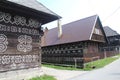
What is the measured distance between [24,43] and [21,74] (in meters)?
1.91

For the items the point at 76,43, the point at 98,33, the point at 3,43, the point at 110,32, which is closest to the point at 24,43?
the point at 3,43

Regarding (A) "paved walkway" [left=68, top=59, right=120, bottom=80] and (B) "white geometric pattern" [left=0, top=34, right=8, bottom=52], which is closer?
(B) "white geometric pattern" [left=0, top=34, right=8, bottom=52]

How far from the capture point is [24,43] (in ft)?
35.6

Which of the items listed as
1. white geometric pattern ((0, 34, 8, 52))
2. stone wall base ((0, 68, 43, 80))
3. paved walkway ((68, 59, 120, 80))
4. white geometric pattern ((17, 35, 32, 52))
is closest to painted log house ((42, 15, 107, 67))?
paved walkway ((68, 59, 120, 80))

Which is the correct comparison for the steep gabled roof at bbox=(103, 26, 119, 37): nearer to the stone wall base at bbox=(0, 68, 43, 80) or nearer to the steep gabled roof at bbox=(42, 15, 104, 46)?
the steep gabled roof at bbox=(42, 15, 104, 46)

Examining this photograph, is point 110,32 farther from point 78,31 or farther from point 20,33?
point 20,33

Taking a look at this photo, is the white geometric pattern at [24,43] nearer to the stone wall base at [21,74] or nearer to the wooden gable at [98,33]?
the stone wall base at [21,74]

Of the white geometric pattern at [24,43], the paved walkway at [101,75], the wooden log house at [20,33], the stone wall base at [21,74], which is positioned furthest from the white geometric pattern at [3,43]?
the paved walkway at [101,75]

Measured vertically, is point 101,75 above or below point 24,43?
below

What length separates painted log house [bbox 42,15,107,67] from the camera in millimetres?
22780

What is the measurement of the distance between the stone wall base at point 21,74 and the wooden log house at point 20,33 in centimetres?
23

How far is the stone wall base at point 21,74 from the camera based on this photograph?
9.55 metres

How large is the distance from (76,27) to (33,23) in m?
16.1

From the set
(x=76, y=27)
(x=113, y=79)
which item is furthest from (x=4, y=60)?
(x=76, y=27)
